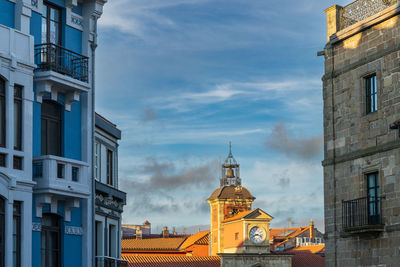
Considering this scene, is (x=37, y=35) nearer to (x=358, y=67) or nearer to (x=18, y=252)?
(x=18, y=252)

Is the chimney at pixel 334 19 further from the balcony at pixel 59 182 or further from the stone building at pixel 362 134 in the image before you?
the balcony at pixel 59 182

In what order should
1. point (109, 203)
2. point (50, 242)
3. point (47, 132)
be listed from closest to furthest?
point (50, 242) → point (47, 132) → point (109, 203)

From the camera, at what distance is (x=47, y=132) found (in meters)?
23.4

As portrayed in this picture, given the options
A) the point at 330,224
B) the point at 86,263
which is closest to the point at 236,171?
the point at 330,224

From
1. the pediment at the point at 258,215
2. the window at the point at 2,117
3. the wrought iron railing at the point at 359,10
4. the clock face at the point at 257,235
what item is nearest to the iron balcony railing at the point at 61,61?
the window at the point at 2,117

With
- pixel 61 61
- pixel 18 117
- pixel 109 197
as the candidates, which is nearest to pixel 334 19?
pixel 109 197

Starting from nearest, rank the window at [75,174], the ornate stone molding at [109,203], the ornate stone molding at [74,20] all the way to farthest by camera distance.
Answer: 1. the window at [75,174]
2. the ornate stone molding at [74,20]
3. the ornate stone molding at [109,203]

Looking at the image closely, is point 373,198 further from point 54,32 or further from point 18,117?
point 18,117

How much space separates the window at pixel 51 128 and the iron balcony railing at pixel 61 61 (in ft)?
3.30

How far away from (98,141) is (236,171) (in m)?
72.9

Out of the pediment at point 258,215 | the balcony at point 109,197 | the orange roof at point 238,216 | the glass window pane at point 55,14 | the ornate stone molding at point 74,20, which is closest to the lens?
the glass window pane at point 55,14

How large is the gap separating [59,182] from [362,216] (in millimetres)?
11713

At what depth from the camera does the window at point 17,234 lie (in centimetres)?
2145

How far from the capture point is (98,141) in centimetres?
2798
